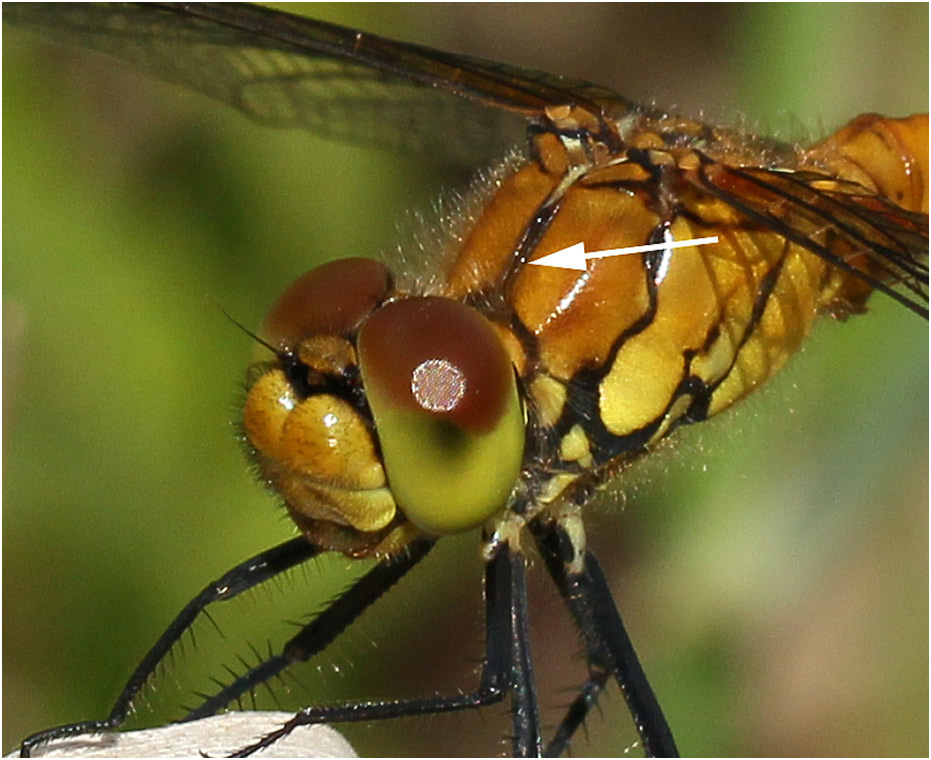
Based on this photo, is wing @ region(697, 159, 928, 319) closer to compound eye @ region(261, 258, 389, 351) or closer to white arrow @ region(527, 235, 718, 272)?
white arrow @ region(527, 235, 718, 272)

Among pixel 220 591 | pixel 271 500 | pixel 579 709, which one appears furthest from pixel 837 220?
pixel 271 500

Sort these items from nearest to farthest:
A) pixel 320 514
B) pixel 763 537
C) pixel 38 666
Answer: pixel 320 514
pixel 38 666
pixel 763 537

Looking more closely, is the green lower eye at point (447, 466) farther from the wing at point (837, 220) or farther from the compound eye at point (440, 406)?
the wing at point (837, 220)

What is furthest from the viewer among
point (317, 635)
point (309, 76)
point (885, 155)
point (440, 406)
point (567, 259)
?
point (309, 76)

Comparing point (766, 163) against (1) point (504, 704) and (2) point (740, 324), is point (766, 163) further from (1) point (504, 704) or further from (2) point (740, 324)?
(1) point (504, 704)

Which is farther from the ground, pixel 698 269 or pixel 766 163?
pixel 766 163

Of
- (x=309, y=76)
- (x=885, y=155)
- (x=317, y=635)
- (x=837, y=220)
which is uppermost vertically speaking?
(x=309, y=76)

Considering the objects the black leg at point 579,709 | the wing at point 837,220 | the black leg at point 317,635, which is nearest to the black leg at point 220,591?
the black leg at point 317,635

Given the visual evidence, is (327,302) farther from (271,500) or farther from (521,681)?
(271,500)

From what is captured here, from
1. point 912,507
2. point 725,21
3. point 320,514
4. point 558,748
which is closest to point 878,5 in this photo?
point 725,21
